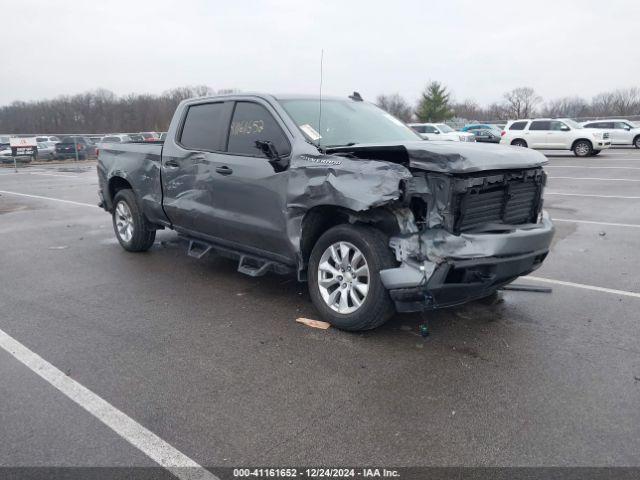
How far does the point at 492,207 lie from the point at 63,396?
10.8 feet

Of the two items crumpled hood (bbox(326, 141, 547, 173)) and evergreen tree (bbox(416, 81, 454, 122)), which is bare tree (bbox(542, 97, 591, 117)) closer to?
evergreen tree (bbox(416, 81, 454, 122))

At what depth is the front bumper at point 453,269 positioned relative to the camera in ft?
12.6

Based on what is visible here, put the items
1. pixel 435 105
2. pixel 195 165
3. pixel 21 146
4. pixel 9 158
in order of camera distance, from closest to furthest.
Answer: pixel 195 165 < pixel 21 146 < pixel 9 158 < pixel 435 105

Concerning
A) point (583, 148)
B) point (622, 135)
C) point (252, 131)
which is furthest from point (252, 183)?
point (622, 135)

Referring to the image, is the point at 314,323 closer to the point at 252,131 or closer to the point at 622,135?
the point at 252,131

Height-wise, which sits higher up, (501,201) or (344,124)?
(344,124)

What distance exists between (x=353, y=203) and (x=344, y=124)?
1.46 metres

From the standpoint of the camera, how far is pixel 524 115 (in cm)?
7894

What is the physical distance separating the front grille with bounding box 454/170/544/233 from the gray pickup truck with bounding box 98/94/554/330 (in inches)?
0.4

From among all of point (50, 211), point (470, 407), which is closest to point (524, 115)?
point (50, 211)

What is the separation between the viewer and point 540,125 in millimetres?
25688

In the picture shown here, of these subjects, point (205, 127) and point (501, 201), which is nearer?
point (501, 201)

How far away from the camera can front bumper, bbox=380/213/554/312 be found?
3.83 m

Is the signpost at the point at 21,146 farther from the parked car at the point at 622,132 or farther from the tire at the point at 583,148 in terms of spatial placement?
the parked car at the point at 622,132
